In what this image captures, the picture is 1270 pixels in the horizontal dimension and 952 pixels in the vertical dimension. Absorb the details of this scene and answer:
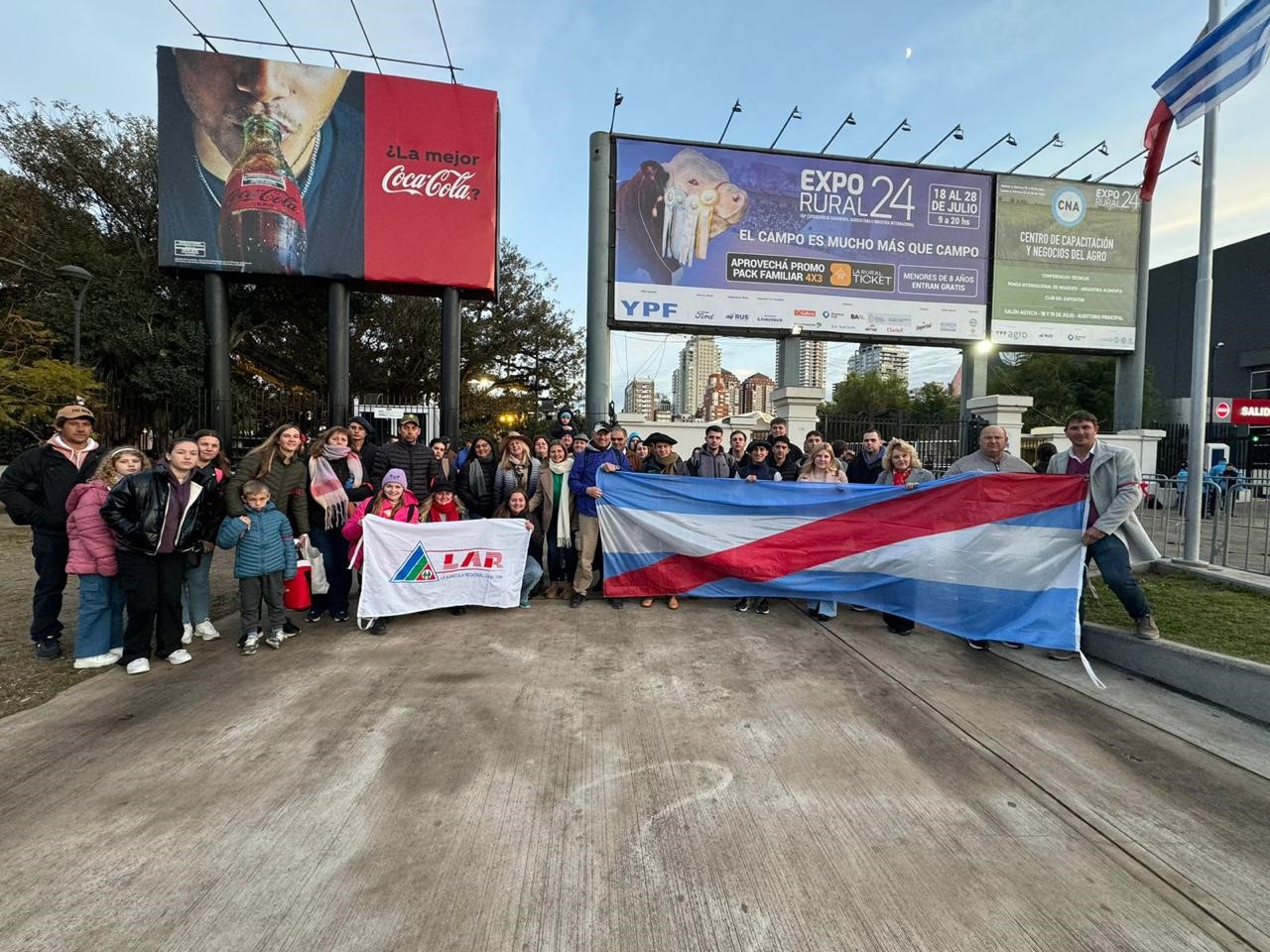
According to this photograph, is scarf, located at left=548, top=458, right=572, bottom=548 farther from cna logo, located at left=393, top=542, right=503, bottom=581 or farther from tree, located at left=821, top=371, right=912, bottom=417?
tree, located at left=821, top=371, right=912, bottom=417

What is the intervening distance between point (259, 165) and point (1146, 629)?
48.3 ft

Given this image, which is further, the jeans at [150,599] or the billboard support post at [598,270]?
the billboard support post at [598,270]

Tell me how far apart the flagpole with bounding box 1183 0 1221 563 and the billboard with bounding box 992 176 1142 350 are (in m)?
9.60

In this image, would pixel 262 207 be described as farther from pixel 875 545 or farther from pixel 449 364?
pixel 875 545

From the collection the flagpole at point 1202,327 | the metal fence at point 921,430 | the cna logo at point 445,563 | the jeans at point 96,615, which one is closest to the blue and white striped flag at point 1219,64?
the flagpole at point 1202,327

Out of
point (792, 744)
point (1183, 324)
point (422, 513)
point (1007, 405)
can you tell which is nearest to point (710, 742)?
point (792, 744)

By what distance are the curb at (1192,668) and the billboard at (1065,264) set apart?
13.2m

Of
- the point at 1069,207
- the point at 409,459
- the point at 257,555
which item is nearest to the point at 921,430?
the point at 1069,207

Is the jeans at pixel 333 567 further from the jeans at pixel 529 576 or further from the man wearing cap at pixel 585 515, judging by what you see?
the man wearing cap at pixel 585 515

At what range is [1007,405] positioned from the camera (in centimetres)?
1152

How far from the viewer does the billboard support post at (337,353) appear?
1164 cm

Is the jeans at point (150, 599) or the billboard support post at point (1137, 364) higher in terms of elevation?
the billboard support post at point (1137, 364)

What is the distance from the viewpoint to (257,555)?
4.47m

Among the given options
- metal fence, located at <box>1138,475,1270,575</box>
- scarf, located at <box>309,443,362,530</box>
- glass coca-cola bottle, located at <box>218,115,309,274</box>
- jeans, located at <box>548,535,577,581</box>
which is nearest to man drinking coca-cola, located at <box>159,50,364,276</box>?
glass coca-cola bottle, located at <box>218,115,309,274</box>
